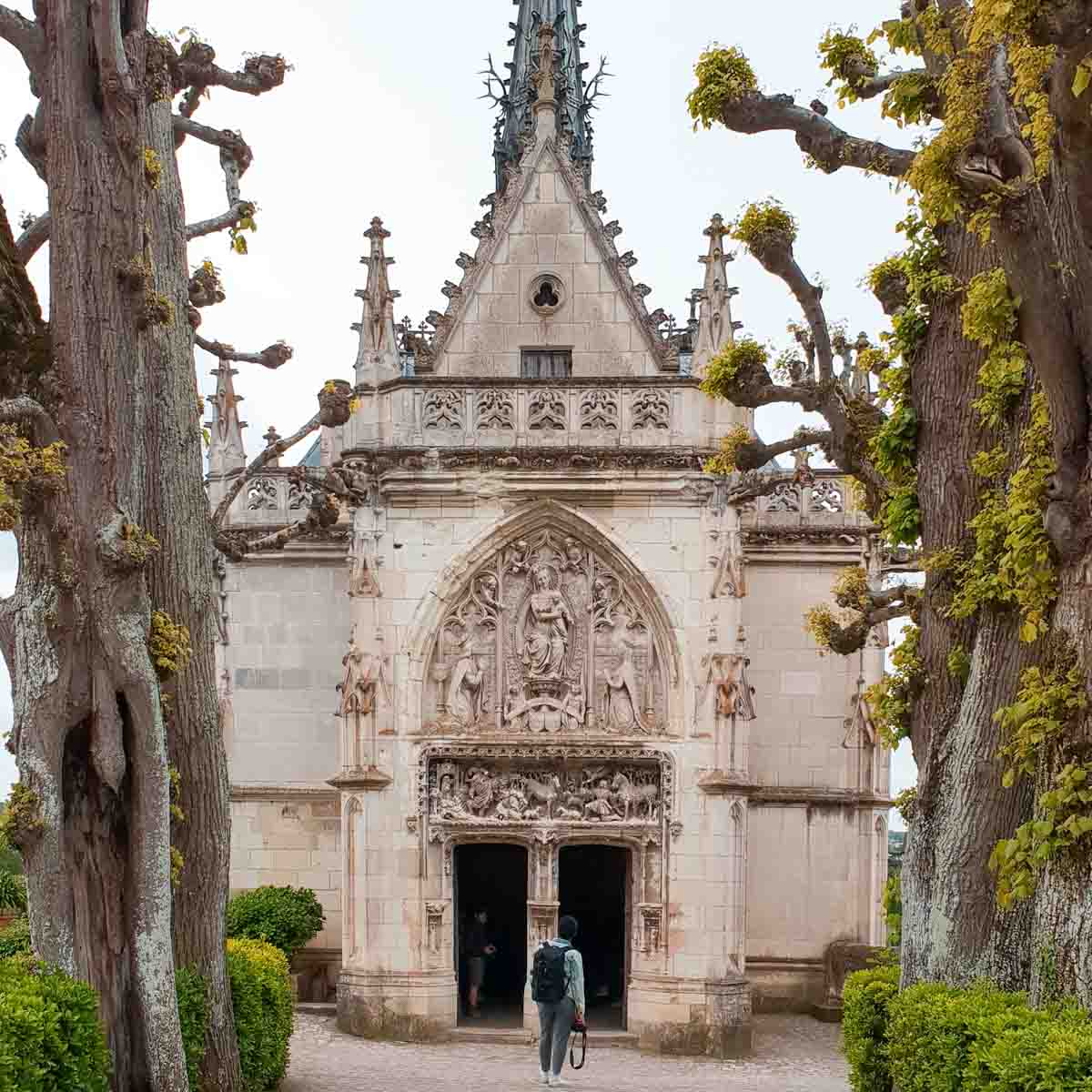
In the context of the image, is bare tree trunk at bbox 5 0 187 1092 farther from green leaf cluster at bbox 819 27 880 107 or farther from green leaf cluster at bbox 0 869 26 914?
green leaf cluster at bbox 0 869 26 914

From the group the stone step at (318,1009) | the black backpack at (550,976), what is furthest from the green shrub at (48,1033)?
the stone step at (318,1009)

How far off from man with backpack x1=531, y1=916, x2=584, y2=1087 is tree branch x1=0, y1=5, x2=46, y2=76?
935 cm

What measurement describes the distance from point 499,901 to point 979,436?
16.7 metres

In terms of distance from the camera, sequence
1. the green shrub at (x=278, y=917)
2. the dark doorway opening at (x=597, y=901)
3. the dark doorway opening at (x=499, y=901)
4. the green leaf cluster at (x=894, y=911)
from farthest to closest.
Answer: the dark doorway opening at (x=597, y=901), the dark doorway opening at (x=499, y=901), the green shrub at (x=278, y=917), the green leaf cluster at (x=894, y=911)

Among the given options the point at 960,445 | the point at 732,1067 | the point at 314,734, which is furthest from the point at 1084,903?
the point at 314,734

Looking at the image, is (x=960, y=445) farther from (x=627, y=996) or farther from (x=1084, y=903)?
(x=627, y=996)

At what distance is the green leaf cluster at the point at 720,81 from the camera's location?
36.8 feet

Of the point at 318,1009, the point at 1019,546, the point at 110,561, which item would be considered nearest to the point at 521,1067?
the point at 318,1009

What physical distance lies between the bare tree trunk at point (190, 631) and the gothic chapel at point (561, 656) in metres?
6.20

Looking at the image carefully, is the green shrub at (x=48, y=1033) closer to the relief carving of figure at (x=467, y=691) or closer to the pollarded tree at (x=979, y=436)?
the pollarded tree at (x=979, y=436)

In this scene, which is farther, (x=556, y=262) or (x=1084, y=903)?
(x=556, y=262)

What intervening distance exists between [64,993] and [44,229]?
5.94 metres

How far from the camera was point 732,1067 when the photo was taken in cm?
1930

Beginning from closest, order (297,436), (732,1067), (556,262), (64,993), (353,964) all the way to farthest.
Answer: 1. (64,993)
2. (297,436)
3. (732,1067)
4. (353,964)
5. (556,262)
